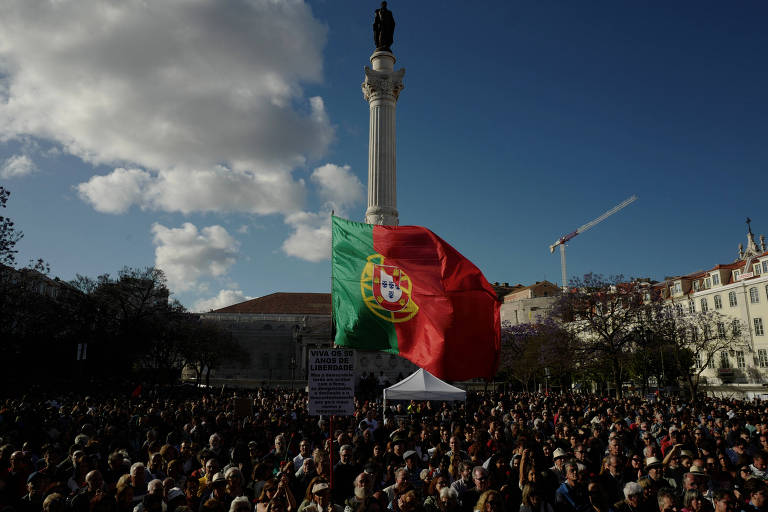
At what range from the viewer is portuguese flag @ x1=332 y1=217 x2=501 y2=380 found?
903 cm

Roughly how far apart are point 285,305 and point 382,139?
2439 inches

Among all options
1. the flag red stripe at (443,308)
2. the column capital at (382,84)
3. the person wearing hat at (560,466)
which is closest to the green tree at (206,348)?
the column capital at (382,84)

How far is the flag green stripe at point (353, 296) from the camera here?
369 inches

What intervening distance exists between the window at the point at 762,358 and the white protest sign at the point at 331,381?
156 feet

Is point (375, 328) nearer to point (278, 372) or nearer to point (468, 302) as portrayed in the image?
point (468, 302)

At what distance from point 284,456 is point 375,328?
8.65 feet

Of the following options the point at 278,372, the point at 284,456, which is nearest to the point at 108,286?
the point at 278,372

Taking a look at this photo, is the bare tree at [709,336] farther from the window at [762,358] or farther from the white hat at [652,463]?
the white hat at [652,463]

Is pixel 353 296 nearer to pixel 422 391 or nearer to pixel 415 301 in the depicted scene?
pixel 415 301

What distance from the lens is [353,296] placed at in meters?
9.73

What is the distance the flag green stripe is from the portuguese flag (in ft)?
0.06

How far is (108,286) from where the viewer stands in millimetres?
48781

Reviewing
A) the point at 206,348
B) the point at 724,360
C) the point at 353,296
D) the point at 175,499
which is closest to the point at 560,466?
the point at 353,296

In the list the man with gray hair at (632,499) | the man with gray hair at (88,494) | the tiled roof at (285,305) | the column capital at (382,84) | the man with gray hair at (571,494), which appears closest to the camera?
the man with gray hair at (88,494)
